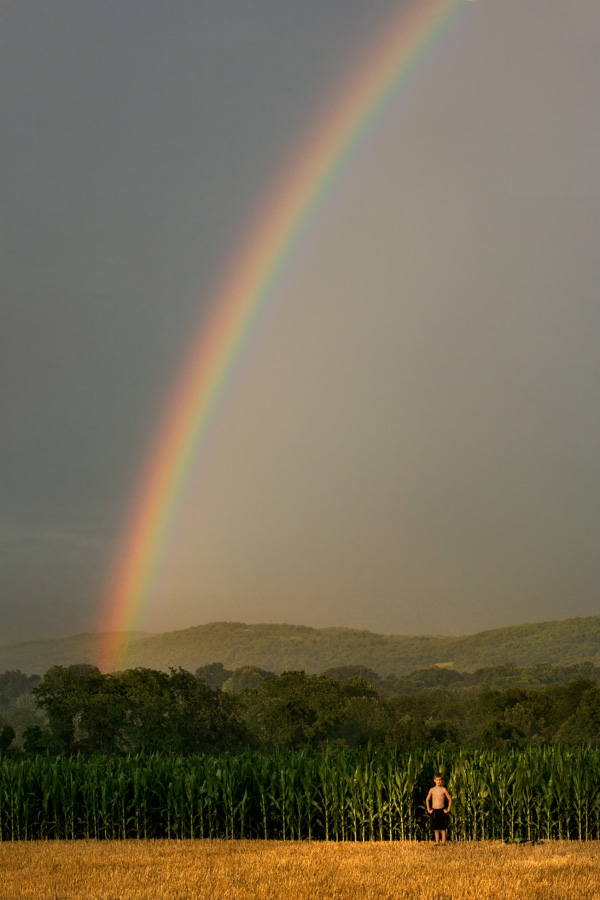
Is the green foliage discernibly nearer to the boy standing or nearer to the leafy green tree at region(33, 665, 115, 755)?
the leafy green tree at region(33, 665, 115, 755)

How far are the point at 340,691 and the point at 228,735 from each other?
809 inches

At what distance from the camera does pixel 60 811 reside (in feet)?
101

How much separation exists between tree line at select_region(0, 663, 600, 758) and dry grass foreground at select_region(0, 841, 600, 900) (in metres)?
41.9

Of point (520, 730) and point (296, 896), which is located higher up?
point (296, 896)

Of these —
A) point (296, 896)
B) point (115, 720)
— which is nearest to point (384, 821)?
point (296, 896)

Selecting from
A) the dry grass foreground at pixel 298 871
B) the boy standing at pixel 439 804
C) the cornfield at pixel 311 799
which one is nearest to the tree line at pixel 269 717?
the cornfield at pixel 311 799

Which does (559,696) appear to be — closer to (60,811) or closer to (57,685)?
(57,685)

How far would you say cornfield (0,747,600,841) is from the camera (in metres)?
28.9

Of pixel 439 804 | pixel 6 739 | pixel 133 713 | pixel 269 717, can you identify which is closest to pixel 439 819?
pixel 439 804

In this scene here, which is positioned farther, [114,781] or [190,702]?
[190,702]

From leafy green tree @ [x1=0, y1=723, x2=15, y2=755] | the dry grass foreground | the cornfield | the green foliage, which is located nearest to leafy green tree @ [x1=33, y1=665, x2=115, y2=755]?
the green foliage

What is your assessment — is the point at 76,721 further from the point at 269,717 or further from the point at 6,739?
the point at 269,717

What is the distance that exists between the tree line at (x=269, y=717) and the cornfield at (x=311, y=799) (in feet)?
121

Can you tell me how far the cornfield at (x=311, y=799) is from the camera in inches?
1139
